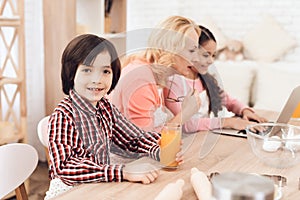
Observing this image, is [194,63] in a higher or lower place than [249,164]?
higher

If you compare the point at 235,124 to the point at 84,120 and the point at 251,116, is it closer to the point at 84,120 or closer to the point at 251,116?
the point at 251,116

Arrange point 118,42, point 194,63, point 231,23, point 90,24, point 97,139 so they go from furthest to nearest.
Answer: point 231,23 → point 90,24 → point 194,63 → point 97,139 → point 118,42

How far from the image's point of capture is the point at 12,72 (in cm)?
298

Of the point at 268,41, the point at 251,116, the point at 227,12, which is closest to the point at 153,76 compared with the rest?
the point at 251,116

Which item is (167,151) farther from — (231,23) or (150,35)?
(231,23)

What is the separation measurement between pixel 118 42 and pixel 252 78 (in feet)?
8.45

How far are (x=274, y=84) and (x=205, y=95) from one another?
1747mm

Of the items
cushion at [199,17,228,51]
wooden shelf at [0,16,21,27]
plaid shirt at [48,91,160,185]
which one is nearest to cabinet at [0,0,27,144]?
wooden shelf at [0,16,21,27]

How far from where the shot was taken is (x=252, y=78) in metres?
3.50

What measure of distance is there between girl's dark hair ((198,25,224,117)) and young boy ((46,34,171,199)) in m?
0.67

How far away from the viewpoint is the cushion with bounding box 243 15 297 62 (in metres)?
3.51

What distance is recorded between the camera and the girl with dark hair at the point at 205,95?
1431mm

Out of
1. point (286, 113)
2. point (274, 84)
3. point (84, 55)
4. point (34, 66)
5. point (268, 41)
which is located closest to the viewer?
point (84, 55)

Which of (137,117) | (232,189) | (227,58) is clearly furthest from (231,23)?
(232,189)
